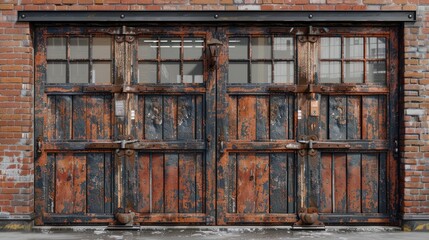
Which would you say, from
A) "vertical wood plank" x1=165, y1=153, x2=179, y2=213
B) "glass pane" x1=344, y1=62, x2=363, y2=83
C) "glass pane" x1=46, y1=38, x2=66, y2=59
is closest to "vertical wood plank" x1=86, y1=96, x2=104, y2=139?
"glass pane" x1=46, y1=38, x2=66, y2=59

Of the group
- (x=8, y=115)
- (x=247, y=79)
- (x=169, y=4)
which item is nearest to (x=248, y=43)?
(x=247, y=79)

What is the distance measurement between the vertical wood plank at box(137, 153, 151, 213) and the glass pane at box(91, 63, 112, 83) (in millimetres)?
1079

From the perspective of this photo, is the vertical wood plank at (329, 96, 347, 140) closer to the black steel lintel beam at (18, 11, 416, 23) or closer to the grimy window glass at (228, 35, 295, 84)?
the grimy window glass at (228, 35, 295, 84)

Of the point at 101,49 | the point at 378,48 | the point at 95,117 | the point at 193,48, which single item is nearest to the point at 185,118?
the point at 193,48

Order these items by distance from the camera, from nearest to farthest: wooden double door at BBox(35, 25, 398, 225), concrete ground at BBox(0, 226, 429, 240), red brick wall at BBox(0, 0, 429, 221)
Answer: concrete ground at BBox(0, 226, 429, 240)
red brick wall at BBox(0, 0, 429, 221)
wooden double door at BBox(35, 25, 398, 225)

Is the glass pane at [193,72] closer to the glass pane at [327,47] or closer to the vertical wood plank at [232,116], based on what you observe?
the vertical wood plank at [232,116]

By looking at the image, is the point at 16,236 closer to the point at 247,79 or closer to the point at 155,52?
the point at 155,52

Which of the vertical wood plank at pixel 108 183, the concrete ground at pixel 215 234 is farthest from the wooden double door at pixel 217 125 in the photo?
the concrete ground at pixel 215 234

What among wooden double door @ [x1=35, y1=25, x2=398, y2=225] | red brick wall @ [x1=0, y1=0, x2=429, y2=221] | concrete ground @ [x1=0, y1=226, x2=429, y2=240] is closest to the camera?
concrete ground @ [x1=0, y1=226, x2=429, y2=240]

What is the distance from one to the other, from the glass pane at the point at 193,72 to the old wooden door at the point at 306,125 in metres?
0.28

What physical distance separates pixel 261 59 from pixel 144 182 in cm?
219

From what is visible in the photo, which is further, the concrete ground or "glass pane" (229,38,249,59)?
"glass pane" (229,38,249,59)

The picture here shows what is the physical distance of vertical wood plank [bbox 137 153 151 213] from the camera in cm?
852

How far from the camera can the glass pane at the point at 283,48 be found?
28.0 ft
